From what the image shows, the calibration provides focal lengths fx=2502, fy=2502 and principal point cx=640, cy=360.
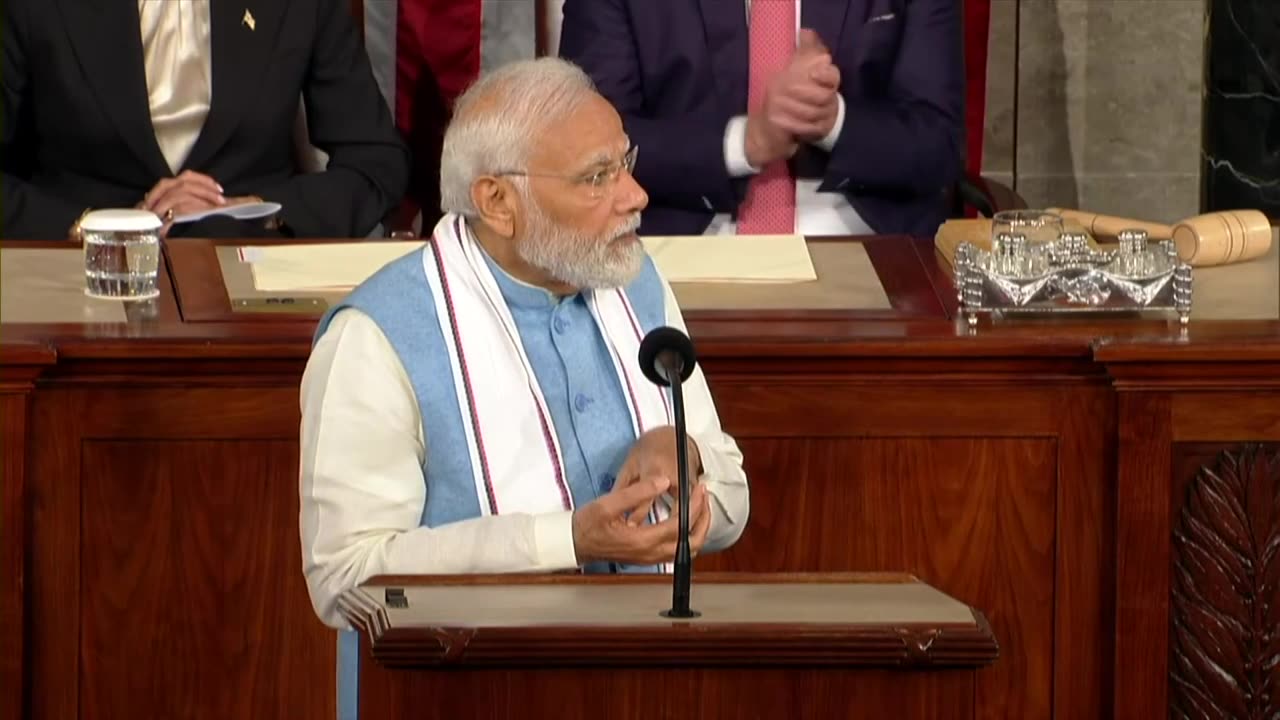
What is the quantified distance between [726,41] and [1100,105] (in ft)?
4.84

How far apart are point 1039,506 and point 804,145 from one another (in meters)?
1.32

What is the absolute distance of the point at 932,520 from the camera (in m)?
3.13

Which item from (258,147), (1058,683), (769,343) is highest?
(258,147)

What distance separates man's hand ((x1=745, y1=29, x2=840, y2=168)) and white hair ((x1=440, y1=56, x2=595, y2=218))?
4.52 ft

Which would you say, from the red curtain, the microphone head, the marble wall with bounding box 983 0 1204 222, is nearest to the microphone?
the microphone head

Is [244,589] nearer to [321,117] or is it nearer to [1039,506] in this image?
[1039,506]

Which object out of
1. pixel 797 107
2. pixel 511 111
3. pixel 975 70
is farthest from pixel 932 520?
pixel 975 70

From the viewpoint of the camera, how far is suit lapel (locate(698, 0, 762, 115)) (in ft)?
14.1

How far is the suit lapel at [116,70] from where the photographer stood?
14.3 feet

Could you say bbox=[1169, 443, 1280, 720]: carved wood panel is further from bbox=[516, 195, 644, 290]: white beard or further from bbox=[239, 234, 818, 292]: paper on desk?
bbox=[516, 195, 644, 290]: white beard

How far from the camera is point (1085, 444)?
3.11m

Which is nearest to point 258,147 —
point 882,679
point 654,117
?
point 654,117

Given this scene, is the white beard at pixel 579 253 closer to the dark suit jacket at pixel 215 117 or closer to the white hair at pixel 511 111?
the white hair at pixel 511 111

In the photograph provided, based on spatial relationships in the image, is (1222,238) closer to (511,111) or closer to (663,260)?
(663,260)
